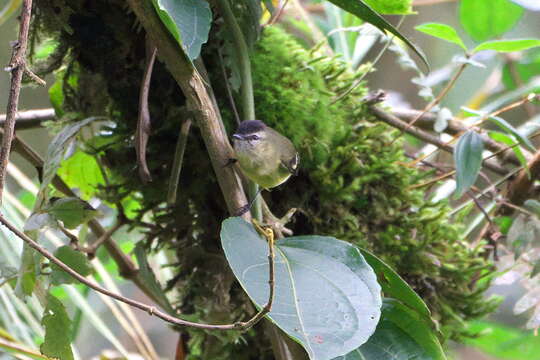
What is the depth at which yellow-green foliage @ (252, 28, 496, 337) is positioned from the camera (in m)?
1.17

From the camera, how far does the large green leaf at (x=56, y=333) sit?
0.94 metres

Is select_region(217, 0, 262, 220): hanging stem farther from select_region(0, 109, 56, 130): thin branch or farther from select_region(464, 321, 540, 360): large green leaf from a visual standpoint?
select_region(464, 321, 540, 360): large green leaf

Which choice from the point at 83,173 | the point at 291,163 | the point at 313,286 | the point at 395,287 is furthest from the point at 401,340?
the point at 83,173

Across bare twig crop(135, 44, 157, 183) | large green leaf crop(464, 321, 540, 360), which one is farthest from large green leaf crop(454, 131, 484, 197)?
large green leaf crop(464, 321, 540, 360)

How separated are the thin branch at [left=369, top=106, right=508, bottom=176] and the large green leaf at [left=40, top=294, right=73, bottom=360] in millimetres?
721

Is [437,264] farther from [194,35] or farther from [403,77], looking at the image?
[403,77]

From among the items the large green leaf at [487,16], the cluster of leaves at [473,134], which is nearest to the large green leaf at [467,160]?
the cluster of leaves at [473,134]

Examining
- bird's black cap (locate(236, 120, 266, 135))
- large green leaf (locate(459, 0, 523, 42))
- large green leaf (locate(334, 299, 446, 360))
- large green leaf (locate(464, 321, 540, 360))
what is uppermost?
large green leaf (locate(459, 0, 523, 42))

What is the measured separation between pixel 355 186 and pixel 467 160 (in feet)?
0.70

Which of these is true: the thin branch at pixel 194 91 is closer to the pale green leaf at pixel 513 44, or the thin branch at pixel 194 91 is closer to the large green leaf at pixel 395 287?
the large green leaf at pixel 395 287

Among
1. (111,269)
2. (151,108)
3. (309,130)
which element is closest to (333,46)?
(309,130)

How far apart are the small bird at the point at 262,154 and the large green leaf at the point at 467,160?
0.34 meters

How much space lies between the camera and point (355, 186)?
3.89ft

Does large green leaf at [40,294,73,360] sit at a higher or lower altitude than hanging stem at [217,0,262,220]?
lower
